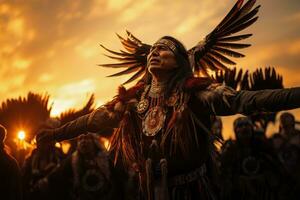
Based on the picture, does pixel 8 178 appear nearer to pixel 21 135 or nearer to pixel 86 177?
pixel 86 177

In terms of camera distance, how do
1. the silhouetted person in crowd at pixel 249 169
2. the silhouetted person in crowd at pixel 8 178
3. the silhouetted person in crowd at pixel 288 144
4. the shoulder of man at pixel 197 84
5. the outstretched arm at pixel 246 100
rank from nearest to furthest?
the outstretched arm at pixel 246 100 → the shoulder of man at pixel 197 84 → the silhouetted person in crowd at pixel 8 178 → the silhouetted person in crowd at pixel 249 169 → the silhouetted person in crowd at pixel 288 144

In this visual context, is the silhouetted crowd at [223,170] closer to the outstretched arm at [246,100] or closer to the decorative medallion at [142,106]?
the decorative medallion at [142,106]

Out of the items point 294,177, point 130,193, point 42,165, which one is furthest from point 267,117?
point 42,165

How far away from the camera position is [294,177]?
28.7 ft

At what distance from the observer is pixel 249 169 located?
8375mm

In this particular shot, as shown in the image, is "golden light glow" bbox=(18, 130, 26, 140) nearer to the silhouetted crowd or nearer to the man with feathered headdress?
the silhouetted crowd

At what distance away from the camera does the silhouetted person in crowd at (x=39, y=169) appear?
9.98 m

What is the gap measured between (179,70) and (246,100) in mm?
1020

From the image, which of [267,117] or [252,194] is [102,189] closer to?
[252,194]

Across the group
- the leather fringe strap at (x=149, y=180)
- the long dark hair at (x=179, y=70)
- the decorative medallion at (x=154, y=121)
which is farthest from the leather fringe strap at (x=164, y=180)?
the long dark hair at (x=179, y=70)

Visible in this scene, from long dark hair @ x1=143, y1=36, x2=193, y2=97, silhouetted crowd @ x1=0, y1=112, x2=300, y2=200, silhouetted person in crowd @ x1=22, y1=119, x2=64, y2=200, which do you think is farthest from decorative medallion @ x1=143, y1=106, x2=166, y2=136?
silhouetted person in crowd @ x1=22, y1=119, x2=64, y2=200

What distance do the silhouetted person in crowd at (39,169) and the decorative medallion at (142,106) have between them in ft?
16.8

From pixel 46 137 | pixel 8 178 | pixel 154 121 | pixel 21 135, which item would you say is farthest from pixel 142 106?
pixel 21 135

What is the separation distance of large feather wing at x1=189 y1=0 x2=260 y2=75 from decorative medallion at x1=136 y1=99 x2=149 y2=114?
67 cm
